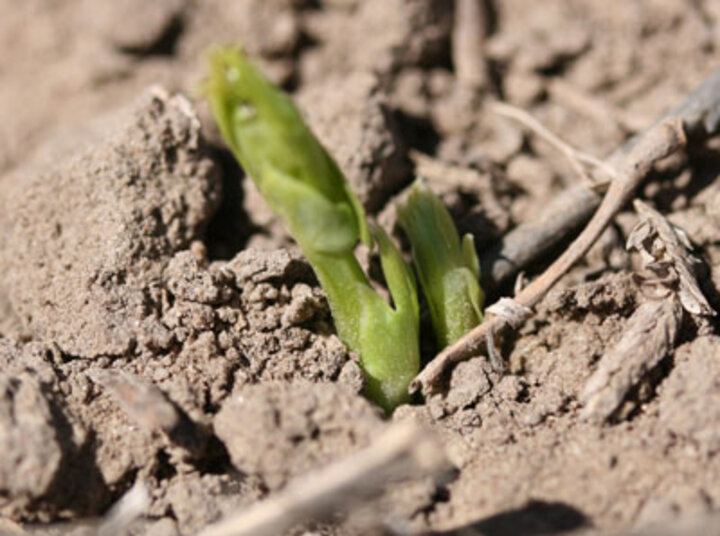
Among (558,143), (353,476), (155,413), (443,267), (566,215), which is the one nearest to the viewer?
(353,476)

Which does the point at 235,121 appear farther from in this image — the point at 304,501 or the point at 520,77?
the point at 520,77

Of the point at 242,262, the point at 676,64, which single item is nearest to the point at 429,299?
the point at 242,262

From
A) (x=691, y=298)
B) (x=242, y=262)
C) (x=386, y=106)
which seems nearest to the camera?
(x=691, y=298)

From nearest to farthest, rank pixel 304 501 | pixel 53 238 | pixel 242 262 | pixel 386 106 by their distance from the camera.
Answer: pixel 304 501, pixel 242 262, pixel 53 238, pixel 386 106

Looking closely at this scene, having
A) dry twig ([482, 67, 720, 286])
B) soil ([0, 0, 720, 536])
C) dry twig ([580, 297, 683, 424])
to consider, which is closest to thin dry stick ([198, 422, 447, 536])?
soil ([0, 0, 720, 536])

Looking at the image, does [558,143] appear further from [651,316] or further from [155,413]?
[155,413]

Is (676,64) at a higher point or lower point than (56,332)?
lower

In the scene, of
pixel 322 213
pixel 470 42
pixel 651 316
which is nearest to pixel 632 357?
pixel 651 316
